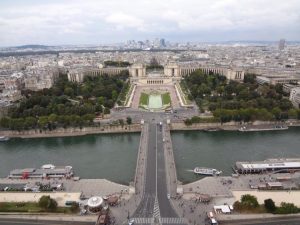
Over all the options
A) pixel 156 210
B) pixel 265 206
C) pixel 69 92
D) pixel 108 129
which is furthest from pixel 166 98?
pixel 265 206

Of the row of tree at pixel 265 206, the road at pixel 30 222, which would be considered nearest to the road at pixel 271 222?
the row of tree at pixel 265 206

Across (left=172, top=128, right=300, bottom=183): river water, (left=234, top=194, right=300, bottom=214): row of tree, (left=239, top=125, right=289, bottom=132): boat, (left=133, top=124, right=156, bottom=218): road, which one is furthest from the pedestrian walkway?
(left=239, top=125, right=289, bottom=132): boat

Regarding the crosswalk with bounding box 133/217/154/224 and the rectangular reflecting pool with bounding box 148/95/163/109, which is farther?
the rectangular reflecting pool with bounding box 148/95/163/109

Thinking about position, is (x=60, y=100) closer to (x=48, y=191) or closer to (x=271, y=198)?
(x=48, y=191)

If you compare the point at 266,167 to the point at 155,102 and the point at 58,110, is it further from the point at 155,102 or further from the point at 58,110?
the point at 58,110

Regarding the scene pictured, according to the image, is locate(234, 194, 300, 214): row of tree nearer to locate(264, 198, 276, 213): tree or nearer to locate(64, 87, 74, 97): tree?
locate(264, 198, 276, 213): tree

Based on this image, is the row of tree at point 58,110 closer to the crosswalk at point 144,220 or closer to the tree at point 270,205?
the crosswalk at point 144,220
